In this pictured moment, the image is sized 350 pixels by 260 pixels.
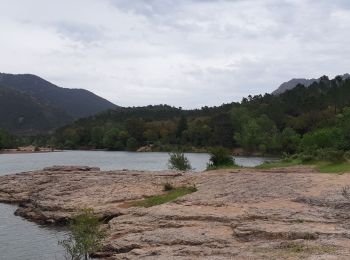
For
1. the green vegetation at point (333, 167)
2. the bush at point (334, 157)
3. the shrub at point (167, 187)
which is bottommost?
the shrub at point (167, 187)

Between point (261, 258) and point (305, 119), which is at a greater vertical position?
point (305, 119)

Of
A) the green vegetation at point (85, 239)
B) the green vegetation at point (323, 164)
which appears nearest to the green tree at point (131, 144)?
the green vegetation at point (323, 164)

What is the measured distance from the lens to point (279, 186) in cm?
3102

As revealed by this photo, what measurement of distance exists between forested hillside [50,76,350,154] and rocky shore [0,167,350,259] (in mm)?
59988

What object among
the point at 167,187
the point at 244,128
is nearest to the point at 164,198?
the point at 167,187

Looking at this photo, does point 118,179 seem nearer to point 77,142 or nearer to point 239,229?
point 239,229

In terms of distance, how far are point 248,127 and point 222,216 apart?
98272mm

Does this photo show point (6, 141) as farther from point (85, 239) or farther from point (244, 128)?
point (85, 239)

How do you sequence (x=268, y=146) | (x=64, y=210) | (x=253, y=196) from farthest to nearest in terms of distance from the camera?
(x=268, y=146) < (x=64, y=210) < (x=253, y=196)

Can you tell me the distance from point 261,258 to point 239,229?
14.8ft

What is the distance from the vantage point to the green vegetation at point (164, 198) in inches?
1289

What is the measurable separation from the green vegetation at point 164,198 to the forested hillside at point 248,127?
59.9 meters

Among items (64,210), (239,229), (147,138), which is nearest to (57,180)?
(64,210)

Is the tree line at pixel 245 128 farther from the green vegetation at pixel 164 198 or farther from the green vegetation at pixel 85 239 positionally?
the green vegetation at pixel 85 239
